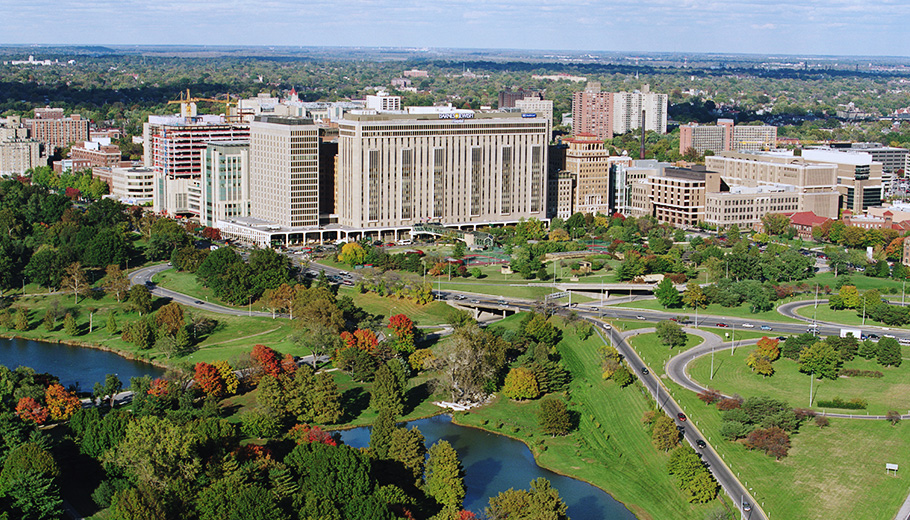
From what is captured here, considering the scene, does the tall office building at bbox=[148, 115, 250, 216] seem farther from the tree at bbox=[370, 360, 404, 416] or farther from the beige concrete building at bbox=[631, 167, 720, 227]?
the tree at bbox=[370, 360, 404, 416]

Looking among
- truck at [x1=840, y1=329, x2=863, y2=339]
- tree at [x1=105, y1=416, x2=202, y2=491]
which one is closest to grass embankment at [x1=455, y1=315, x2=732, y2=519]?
truck at [x1=840, y1=329, x2=863, y2=339]

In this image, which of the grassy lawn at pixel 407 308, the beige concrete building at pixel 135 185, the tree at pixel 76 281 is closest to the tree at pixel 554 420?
the grassy lawn at pixel 407 308

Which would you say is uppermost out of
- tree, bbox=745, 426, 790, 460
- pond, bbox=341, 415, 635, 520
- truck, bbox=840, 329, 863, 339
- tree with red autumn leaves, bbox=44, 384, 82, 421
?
truck, bbox=840, 329, 863, 339

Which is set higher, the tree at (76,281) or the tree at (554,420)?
the tree at (76,281)

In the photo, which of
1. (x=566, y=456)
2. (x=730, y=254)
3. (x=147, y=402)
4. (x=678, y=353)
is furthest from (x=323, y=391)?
(x=730, y=254)

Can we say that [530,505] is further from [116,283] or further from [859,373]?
[116,283]

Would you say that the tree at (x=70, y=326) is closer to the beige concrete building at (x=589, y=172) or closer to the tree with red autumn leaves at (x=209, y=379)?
the tree with red autumn leaves at (x=209, y=379)

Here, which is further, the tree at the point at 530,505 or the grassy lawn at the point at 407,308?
the grassy lawn at the point at 407,308
